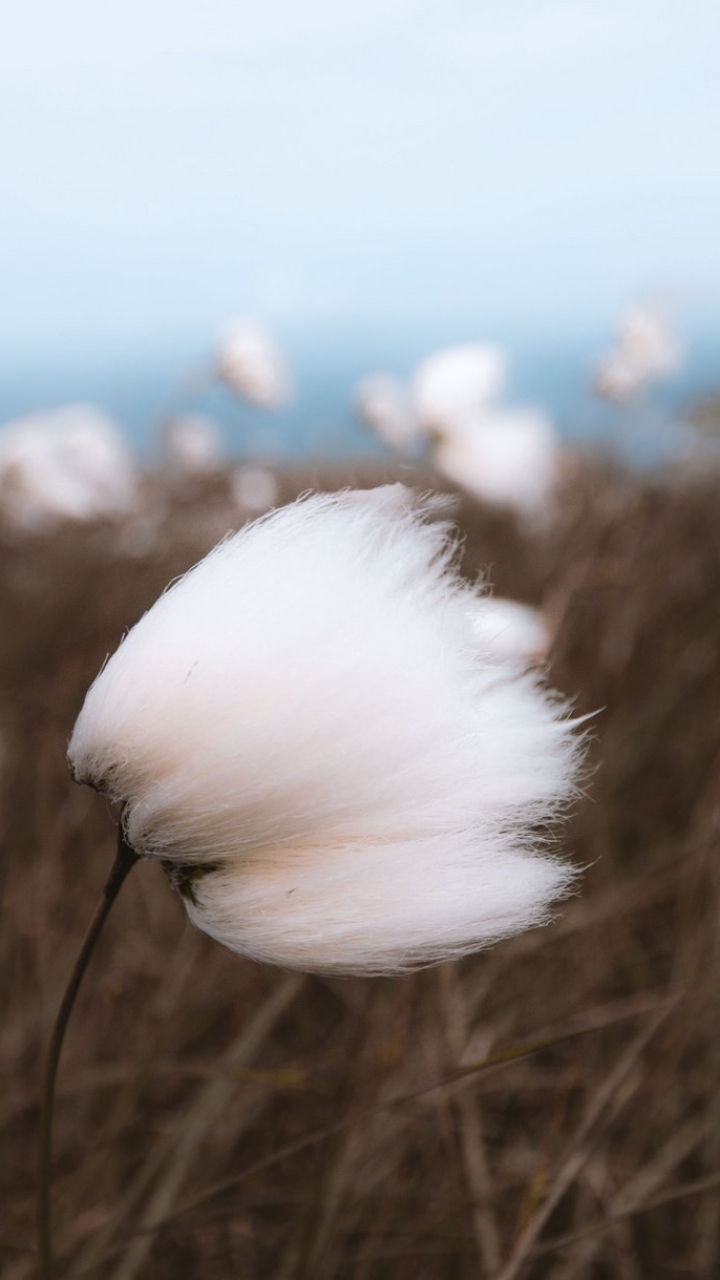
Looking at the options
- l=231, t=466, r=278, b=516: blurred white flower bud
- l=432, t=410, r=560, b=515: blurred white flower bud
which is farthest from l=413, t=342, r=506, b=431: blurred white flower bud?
l=231, t=466, r=278, b=516: blurred white flower bud

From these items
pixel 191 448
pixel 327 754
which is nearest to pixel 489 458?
pixel 327 754

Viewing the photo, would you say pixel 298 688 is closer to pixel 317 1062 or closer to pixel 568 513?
pixel 317 1062

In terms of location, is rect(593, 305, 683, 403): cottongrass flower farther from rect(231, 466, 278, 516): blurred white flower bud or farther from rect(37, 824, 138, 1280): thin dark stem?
rect(37, 824, 138, 1280): thin dark stem

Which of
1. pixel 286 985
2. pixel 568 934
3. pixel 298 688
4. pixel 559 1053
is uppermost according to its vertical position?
pixel 298 688

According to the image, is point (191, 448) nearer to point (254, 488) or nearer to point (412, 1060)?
point (254, 488)

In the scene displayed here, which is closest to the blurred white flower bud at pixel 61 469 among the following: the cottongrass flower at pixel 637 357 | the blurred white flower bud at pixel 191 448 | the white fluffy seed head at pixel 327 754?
the blurred white flower bud at pixel 191 448

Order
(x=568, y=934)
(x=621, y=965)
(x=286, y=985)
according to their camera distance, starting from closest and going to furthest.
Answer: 1. (x=286, y=985)
2. (x=568, y=934)
3. (x=621, y=965)

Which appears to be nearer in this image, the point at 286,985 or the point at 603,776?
the point at 286,985

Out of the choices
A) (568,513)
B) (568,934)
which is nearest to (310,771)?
(568,934)
